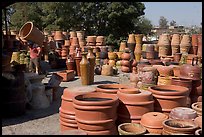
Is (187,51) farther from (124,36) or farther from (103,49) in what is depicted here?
(124,36)

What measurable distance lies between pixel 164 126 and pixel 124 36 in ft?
52.0

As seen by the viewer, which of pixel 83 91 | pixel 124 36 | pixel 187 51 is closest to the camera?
pixel 83 91

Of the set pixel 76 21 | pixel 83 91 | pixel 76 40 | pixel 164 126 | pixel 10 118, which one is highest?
pixel 76 21

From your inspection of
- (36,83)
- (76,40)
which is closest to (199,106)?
(36,83)

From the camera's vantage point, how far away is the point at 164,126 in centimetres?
300

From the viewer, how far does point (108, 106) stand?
320cm

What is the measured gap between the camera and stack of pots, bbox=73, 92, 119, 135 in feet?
10.3

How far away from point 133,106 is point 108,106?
1.39 ft

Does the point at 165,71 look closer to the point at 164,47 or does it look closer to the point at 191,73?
the point at 191,73

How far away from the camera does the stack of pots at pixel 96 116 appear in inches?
124

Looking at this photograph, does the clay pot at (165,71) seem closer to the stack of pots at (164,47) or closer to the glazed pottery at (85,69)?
the glazed pottery at (85,69)

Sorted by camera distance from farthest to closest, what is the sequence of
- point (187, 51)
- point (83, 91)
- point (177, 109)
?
1. point (187, 51)
2. point (83, 91)
3. point (177, 109)

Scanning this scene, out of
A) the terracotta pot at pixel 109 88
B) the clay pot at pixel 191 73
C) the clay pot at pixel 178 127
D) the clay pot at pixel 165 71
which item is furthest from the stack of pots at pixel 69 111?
the clay pot at pixel 165 71

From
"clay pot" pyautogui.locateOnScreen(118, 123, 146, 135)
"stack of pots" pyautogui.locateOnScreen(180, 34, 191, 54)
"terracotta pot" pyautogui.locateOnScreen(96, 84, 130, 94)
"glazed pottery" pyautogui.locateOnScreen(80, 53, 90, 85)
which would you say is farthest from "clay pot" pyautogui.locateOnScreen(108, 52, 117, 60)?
"clay pot" pyautogui.locateOnScreen(118, 123, 146, 135)
